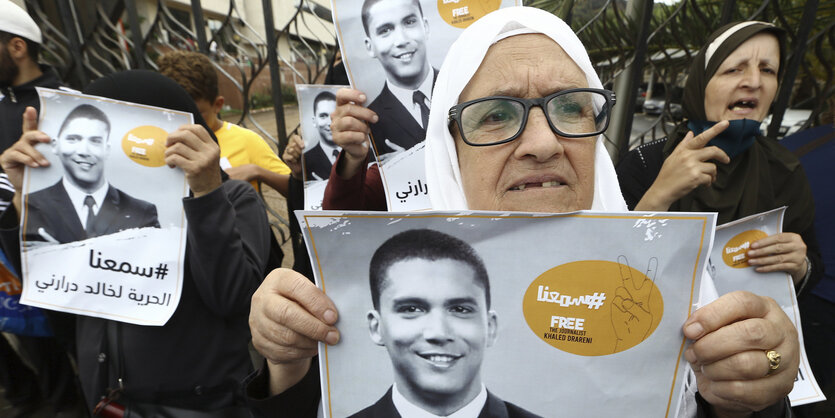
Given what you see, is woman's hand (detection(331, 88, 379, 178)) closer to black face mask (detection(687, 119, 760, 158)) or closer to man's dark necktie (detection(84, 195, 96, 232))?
man's dark necktie (detection(84, 195, 96, 232))

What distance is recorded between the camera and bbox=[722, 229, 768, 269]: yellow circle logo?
1133 mm

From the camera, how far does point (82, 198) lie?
1.41 meters

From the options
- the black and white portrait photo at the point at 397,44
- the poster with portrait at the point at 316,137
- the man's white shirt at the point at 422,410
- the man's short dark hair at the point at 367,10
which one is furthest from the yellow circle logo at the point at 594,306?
the poster with portrait at the point at 316,137

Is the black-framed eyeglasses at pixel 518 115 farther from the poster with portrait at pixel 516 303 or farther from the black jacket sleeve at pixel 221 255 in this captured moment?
the black jacket sleeve at pixel 221 255

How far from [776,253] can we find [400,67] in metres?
1.24

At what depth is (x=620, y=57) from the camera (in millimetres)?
2189


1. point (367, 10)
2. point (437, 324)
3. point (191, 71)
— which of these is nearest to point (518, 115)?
point (437, 324)

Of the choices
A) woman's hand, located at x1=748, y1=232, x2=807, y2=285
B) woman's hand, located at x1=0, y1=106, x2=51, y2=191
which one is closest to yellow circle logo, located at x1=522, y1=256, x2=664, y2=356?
woman's hand, located at x1=748, y1=232, x2=807, y2=285

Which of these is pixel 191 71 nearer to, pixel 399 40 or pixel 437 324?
pixel 399 40

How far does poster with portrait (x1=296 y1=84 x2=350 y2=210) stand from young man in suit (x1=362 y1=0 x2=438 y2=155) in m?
0.65

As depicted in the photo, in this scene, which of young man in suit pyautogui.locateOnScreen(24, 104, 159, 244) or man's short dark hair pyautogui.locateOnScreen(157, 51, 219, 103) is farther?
man's short dark hair pyautogui.locateOnScreen(157, 51, 219, 103)

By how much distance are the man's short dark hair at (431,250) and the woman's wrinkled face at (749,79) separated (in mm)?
1486

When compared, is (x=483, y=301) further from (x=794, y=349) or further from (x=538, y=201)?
(x=794, y=349)

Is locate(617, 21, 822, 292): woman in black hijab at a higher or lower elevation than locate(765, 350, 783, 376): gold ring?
higher
